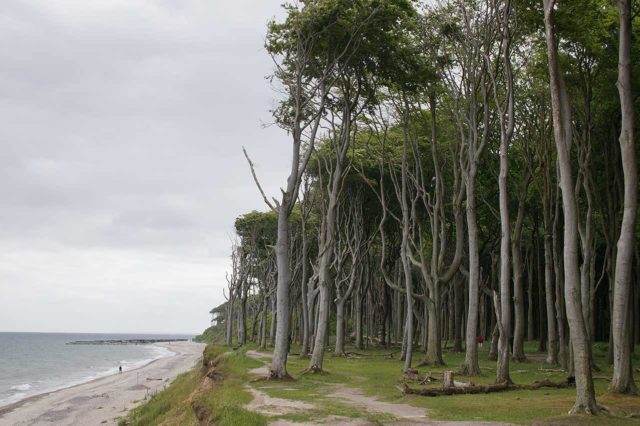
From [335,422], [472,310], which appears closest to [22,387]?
[472,310]

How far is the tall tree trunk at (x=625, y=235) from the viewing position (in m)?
14.7

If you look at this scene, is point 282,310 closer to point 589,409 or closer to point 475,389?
point 475,389

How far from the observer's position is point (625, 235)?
14836mm

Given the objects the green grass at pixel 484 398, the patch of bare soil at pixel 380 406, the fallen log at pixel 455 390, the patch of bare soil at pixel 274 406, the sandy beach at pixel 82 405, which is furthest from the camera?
the sandy beach at pixel 82 405

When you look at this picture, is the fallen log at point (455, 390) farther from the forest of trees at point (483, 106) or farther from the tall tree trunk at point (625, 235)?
the tall tree trunk at point (625, 235)

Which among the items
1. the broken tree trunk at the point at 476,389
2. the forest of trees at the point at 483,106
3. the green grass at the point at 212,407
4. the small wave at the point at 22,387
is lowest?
the small wave at the point at 22,387

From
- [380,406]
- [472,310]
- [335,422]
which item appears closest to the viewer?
[335,422]

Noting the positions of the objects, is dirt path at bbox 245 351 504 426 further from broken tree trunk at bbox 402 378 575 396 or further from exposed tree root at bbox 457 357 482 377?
exposed tree root at bbox 457 357 482 377


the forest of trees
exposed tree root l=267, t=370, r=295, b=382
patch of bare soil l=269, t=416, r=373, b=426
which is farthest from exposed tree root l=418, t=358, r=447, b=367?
patch of bare soil l=269, t=416, r=373, b=426

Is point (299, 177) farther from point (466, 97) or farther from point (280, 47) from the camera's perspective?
point (466, 97)

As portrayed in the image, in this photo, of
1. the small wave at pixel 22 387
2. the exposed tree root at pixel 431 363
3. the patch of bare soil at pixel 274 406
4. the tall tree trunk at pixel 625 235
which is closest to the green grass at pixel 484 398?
the patch of bare soil at pixel 274 406

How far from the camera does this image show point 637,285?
35.7 metres

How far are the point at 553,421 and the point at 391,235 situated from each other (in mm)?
33605

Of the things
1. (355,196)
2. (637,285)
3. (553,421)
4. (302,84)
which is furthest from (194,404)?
(637,285)
